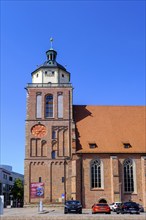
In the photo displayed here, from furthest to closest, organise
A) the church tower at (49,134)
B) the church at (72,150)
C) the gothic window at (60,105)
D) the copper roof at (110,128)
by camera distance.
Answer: the gothic window at (60,105) → the copper roof at (110,128) → the church tower at (49,134) → the church at (72,150)

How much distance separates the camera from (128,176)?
4700 centimetres

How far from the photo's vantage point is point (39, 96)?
49906mm

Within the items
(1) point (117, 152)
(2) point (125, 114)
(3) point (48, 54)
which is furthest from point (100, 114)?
(3) point (48, 54)

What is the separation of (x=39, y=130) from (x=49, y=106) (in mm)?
4032

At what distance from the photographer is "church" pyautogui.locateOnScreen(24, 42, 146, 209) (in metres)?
45.8

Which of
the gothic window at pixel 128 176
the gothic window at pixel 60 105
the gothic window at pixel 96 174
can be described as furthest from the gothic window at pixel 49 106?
the gothic window at pixel 128 176

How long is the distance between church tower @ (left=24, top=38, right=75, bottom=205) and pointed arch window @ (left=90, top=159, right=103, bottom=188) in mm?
3334

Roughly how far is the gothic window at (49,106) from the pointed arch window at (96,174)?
371 inches

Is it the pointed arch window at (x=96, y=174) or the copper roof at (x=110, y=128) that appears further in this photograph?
the copper roof at (x=110, y=128)

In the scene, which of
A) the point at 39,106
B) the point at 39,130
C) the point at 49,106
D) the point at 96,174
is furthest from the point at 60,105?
the point at 96,174

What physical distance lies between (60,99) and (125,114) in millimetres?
10892

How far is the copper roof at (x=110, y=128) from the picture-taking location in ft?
158

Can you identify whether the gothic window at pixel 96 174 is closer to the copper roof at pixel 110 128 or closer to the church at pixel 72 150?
Result: the church at pixel 72 150

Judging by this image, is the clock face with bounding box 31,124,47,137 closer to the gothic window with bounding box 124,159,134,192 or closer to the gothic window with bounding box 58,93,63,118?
the gothic window with bounding box 58,93,63,118
